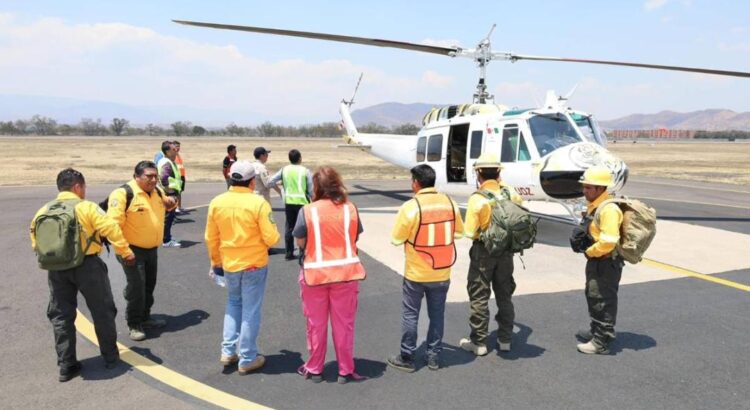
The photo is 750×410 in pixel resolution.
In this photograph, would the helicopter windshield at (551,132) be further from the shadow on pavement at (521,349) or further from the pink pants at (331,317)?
the pink pants at (331,317)

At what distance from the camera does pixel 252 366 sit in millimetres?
4273

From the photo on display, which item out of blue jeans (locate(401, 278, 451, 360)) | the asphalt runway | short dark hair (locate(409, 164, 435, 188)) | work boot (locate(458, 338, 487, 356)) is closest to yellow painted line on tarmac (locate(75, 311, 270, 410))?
the asphalt runway

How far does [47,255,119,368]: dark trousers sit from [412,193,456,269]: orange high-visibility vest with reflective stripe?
285cm

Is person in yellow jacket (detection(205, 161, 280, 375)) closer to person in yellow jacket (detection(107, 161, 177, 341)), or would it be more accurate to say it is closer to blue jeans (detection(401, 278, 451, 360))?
person in yellow jacket (detection(107, 161, 177, 341))

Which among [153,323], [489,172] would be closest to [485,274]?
[489,172]

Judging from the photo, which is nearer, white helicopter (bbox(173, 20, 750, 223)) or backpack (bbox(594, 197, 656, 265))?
backpack (bbox(594, 197, 656, 265))

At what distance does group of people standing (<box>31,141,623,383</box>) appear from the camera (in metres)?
3.99

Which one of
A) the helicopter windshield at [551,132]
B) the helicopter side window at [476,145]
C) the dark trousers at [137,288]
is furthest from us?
the helicopter side window at [476,145]

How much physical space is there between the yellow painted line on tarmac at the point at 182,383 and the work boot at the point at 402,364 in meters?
1.24

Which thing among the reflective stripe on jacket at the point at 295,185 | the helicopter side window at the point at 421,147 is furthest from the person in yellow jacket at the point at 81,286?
the helicopter side window at the point at 421,147

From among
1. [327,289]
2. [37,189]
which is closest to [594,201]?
[327,289]

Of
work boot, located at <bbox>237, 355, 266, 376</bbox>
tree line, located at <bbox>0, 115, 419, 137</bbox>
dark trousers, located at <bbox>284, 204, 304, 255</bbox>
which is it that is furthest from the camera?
tree line, located at <bbox>0, 115, 419, 137</bbox>

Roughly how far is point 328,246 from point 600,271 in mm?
2625

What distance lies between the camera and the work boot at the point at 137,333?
4.98 metres
